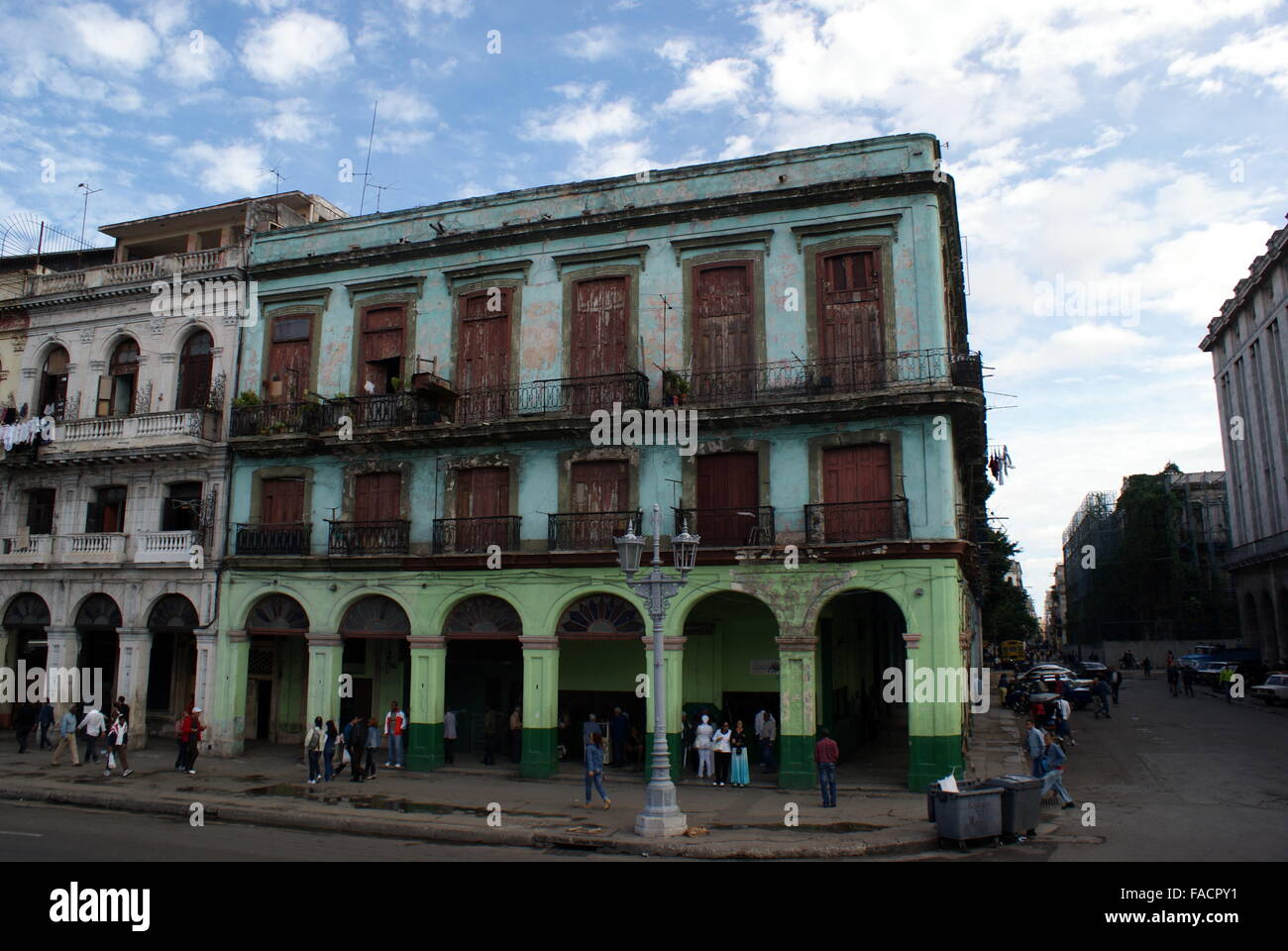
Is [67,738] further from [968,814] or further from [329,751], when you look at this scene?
[968,814]

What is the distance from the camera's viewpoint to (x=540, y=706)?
22172 mm

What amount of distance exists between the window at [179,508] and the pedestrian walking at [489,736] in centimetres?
1027

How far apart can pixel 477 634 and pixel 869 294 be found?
12571 mm

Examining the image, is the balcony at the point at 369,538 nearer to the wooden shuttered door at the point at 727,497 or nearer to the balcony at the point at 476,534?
the balcony at the point at 476,534

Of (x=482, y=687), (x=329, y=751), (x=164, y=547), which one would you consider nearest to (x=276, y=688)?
(x=164, y=547)

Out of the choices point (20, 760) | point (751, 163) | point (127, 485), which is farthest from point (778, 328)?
point (20, 760)

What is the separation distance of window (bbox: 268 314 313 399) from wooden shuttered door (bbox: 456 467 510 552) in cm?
600

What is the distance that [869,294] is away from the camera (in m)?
21.2

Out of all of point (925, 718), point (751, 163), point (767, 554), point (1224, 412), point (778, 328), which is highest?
point (1224, 412)

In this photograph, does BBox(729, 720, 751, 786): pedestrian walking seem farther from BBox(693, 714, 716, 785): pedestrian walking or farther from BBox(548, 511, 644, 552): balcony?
BBox(548, 511, 644, 552): balcony

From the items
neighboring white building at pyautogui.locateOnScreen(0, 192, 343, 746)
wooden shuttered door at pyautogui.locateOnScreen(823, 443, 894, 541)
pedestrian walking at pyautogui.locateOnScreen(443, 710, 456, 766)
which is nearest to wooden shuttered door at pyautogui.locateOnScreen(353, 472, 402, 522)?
neighboring white building at pyautogui.locateOnScreen(0, 192, 343, 746)
